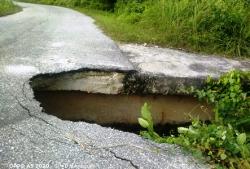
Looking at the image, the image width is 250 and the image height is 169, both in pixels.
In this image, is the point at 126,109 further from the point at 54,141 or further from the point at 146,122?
the point at 54,141

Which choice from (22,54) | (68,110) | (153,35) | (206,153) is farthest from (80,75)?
(153,35)

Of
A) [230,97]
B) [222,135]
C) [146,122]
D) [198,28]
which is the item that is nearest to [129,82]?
[230,97]

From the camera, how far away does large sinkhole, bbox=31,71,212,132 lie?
5148mm

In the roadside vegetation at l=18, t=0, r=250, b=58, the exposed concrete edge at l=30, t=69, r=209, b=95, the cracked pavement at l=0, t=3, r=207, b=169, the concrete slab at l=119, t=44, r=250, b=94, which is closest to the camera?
the cracked pavement at l=0, t=3, r=207, b=169

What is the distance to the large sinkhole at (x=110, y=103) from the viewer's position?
203 inches

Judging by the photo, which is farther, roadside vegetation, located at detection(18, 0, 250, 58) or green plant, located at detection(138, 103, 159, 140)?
roadside vegetation, located at detection(18, 0, 250, 58)

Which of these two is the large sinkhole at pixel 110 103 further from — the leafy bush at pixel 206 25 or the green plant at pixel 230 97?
the leafy bush at pixel 206 25

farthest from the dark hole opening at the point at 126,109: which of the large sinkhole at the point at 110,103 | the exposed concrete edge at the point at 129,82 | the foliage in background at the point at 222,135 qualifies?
the foliage in background at the point at 222,135

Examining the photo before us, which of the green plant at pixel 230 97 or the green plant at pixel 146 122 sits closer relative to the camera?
the green plant at pixel 146 122

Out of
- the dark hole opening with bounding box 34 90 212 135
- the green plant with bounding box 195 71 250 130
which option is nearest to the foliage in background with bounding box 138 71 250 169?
the green plant with bounding box 195 71 250 130

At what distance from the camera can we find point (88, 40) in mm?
7289

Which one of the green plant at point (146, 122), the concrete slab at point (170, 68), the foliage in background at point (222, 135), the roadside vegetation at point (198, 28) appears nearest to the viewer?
the foliage in background at point (222, 135)

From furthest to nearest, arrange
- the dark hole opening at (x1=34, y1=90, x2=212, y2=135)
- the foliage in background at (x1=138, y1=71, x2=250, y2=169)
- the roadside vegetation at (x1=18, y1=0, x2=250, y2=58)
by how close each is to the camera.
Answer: the roadside vegetation at (x1=18, y1=0, x2=250, y2=58), the dark hole opening at (x1=34, y1=90, x2=212, y2=135), the foliage in background at (x1=138, y1=71, x2=250, y2=169)

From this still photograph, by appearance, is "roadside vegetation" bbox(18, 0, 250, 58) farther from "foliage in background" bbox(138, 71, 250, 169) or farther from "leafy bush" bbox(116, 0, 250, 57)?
"foliage in background" bbox(138, 71, 250, 169)
